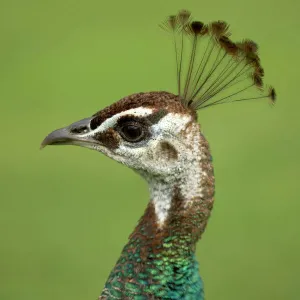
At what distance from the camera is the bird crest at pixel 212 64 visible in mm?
1850

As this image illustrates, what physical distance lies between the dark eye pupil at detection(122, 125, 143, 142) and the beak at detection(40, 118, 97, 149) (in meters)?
0.08

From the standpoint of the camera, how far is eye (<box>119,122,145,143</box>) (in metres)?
1.82

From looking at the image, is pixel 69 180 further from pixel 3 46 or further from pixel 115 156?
pixel 115 156

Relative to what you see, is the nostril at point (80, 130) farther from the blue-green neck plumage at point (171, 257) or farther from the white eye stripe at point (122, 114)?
the blue-green neck plumage at point (171, 257)

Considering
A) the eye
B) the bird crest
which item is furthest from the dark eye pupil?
the bird crest

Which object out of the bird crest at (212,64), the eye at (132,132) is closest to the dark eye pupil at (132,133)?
the eye at (132,132)

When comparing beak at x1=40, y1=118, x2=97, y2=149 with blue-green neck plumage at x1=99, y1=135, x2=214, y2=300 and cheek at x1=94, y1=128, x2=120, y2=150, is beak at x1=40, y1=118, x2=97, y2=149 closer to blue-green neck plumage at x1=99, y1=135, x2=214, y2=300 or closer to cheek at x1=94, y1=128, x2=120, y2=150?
cheek at x1=94, y1=128, x2=120, y2=150

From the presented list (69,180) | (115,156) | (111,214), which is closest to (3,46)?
(69,180)

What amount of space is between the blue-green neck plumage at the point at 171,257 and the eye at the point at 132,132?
131 mm

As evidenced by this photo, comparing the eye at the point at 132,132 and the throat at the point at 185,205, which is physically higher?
the eye at the point at 132,132

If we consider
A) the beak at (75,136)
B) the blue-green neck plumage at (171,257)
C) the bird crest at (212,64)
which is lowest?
the blue-green neck plumage at (171,257)

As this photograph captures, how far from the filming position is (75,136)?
6.15 feet

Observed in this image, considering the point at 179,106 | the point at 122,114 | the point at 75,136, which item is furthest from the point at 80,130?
the point at 179,106

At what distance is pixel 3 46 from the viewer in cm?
573
